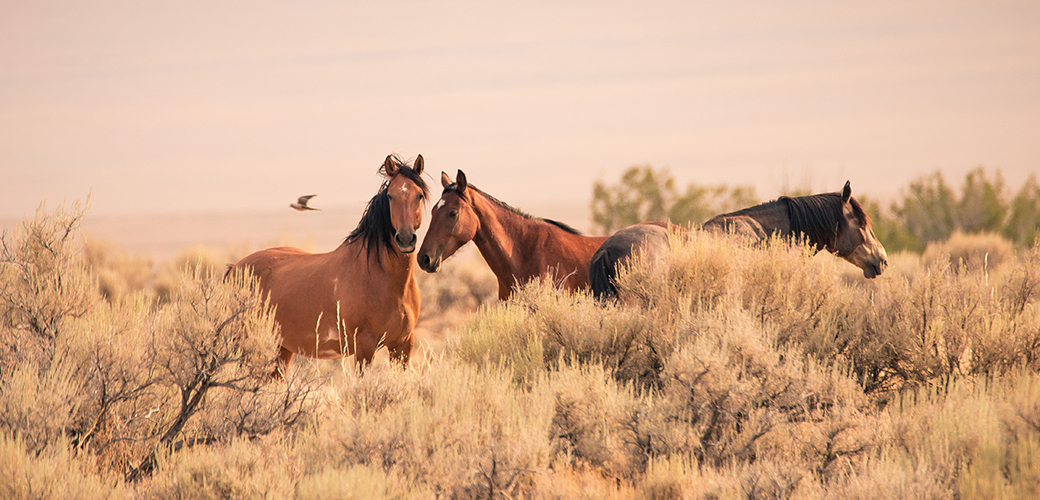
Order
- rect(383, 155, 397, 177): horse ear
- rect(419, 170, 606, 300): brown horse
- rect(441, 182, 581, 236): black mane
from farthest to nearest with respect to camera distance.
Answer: rect(441, 182, 581, 236): black mane → rect(419, 170, 606, 300): brown horse → rect(383, 155, 397, 177): horse ear

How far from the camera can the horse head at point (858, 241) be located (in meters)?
7.35

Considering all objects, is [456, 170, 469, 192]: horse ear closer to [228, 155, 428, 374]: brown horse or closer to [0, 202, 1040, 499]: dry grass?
[228, 155, 428, 374]: brown horse

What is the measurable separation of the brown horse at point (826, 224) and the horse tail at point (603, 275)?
49.0 inches

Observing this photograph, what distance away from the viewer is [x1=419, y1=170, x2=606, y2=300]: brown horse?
6.93 metres

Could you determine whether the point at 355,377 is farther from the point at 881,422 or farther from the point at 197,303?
the point at 881,422

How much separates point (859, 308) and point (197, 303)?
517cm

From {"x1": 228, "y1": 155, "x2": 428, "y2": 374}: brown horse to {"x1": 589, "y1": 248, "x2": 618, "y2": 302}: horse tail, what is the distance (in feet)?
5.48

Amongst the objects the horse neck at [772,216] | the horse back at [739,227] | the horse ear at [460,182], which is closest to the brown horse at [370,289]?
the horse ear at [460,182]

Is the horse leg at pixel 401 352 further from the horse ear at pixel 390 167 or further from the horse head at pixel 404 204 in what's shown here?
the horse ear at pixel 390 167

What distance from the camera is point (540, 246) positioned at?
7469 mm

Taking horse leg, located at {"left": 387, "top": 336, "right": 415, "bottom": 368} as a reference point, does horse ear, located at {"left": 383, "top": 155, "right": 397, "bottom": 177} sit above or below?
above

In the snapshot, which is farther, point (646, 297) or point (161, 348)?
point (646, 297)

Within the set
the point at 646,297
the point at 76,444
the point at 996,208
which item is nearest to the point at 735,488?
the point at 646,297

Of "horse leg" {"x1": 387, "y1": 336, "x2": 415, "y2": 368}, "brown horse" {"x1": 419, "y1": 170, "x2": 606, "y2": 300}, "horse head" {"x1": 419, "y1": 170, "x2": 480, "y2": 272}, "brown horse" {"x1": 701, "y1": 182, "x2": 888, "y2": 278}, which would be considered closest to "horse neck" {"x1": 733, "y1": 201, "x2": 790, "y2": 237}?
"brown horse" {"x1": 701, "y1": 182, "x2": 888, "y2": 278}
